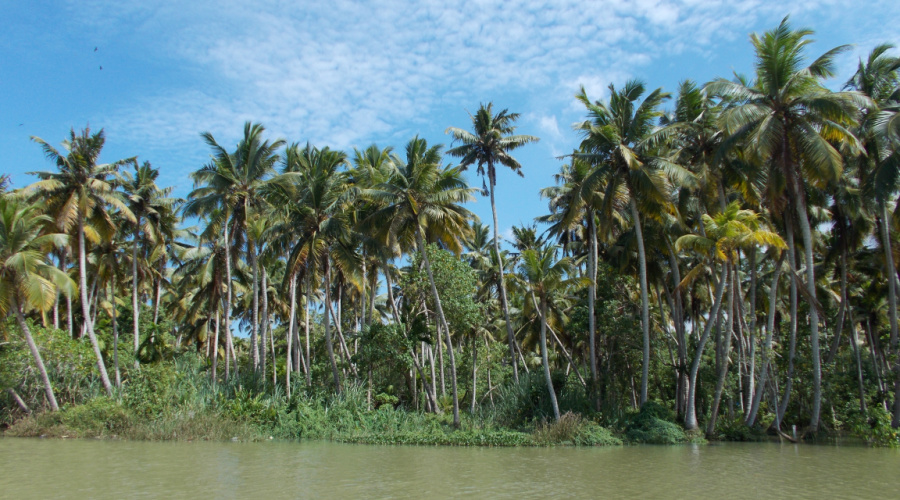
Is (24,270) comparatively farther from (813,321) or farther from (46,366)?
(813,321)

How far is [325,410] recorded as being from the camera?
2489 cm

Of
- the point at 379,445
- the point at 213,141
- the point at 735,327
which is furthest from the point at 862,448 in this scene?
the point at 213,141

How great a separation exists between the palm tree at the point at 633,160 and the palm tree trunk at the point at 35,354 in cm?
2174

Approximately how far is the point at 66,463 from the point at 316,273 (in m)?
15.6

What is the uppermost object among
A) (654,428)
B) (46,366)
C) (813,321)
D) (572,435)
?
(813,321)

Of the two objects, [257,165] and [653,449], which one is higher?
[257,165]

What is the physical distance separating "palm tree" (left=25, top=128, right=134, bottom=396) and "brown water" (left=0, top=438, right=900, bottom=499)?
8.66 meters

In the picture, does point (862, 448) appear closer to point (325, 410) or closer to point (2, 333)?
point (325, 410)

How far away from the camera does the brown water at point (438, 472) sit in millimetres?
10133

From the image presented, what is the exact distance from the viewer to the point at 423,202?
24.7 meters

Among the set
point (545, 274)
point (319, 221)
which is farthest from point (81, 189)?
point (545, 274)

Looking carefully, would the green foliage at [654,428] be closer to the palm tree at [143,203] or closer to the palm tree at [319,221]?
the palm tree at [319,221]

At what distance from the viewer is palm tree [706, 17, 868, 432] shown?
19.5 meters

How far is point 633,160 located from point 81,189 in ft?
75.0
